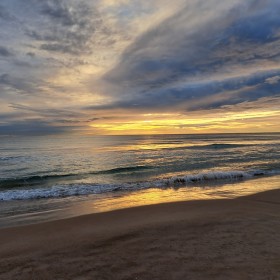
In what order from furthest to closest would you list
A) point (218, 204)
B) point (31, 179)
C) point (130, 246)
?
point (31, 179) < point (218, 204) < point (130, 246)

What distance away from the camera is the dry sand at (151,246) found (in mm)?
4398

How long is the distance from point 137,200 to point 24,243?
570cm

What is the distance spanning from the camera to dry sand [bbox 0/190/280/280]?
4.40 meters

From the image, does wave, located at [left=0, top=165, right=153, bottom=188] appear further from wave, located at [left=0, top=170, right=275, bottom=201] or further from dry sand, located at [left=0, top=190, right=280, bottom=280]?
dry sand, located at [left=0, top=190, right=280, bottom=280]

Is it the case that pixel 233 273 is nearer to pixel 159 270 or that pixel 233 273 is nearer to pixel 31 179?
pixel 159 270

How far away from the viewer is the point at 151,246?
5.47m

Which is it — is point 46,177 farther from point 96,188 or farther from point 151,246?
point 151,246

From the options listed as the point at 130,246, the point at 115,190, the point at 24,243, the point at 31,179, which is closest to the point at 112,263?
the point at 130,246

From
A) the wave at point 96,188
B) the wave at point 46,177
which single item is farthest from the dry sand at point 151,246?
the wave at point 46,177

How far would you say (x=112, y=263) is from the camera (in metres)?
4.76

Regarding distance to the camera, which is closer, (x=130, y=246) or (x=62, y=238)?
(x=130, y=246)

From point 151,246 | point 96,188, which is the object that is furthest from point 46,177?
point 151,246

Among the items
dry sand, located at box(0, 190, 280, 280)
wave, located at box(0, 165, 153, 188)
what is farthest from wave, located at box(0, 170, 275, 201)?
dry sand, located at box(0, 190, 280, 280)

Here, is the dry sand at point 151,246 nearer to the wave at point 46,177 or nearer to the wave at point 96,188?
the wave at point 96,188
